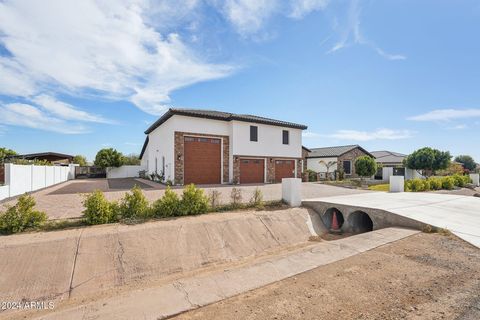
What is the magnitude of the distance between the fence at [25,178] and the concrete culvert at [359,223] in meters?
13.2

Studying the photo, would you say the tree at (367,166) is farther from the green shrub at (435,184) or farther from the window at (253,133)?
the window at (253,133)

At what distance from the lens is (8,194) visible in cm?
959

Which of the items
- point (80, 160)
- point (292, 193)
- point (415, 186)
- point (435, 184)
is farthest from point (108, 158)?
point (435, 184)

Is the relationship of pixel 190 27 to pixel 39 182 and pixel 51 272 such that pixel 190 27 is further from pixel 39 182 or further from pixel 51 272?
pixel 39 182

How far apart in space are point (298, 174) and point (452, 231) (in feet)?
49.3

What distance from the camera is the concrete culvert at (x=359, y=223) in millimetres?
8898

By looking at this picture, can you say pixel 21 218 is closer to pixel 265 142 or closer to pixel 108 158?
pixel 265 142

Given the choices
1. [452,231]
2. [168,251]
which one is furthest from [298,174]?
[168,251]

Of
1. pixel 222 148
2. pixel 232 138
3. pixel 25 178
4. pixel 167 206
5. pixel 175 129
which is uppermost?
pixel 175 129

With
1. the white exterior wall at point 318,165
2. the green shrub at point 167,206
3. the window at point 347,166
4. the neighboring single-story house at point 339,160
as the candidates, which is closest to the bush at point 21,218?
the green shrub at point 167,206

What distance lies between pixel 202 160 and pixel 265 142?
5416 mm

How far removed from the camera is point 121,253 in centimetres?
500

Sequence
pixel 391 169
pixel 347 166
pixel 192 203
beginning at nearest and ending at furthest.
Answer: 1. pixel 192 203
2. pixel 391 169
3. pixel 347 166

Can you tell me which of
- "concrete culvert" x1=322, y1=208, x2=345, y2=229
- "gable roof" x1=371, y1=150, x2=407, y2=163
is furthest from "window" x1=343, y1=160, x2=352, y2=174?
"concrete culvert" x1=322, y1=208, x2=345, y2=229
